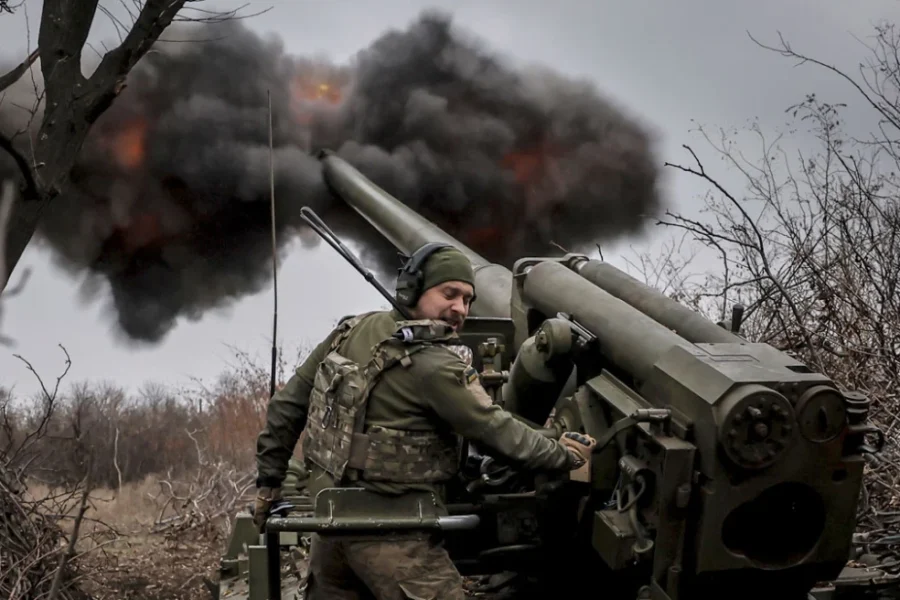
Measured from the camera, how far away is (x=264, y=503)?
3.45 meters

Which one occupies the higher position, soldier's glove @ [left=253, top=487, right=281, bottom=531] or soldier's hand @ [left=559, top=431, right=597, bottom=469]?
soldier's hand @ [left=559, top=431, right=597, bottom=469]

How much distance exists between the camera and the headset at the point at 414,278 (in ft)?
10.3

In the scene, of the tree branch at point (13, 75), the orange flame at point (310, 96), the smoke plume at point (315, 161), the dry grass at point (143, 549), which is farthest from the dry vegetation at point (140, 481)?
the orange flame at point (310, 96)

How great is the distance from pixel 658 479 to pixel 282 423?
1399 millimetres

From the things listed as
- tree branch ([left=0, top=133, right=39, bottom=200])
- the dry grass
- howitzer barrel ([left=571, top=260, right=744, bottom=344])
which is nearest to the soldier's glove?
tree branch ([left=0, top=133, right=39, bottom=200])

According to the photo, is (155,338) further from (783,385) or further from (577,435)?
(783,385)

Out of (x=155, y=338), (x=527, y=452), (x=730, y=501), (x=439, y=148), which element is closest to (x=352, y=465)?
(x=527, y=452)

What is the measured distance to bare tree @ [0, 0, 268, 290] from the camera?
13.0 feet

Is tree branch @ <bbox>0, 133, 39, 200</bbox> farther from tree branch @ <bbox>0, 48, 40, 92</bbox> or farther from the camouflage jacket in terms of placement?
the camouflage jacket

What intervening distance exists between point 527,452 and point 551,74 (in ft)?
21.1

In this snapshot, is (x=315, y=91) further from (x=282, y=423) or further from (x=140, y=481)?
(x=282, y=423)

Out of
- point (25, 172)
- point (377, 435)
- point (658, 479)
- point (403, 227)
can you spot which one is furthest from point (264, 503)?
point (403, 227)

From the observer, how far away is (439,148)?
30.1 feet

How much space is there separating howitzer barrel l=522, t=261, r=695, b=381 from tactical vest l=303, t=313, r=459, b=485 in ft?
2.30
